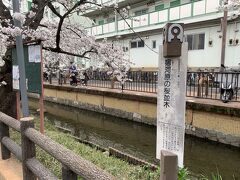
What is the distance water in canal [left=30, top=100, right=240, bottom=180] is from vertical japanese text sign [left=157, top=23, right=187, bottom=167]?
5740 mm

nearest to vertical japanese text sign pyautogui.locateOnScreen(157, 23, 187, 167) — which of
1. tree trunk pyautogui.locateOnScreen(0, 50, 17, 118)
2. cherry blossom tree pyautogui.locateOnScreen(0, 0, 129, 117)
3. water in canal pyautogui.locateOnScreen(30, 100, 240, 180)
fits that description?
cherry blossom tree pyautogui.locateOnScreen(0, 0, 129, 117)

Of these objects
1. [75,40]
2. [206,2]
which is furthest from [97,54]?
[206,2]

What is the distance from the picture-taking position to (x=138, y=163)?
5812mm

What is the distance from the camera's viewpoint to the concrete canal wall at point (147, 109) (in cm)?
891

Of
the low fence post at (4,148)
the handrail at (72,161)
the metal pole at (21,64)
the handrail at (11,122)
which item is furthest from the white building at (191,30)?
the handrail at (72,161)

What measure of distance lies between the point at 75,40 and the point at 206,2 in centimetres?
996

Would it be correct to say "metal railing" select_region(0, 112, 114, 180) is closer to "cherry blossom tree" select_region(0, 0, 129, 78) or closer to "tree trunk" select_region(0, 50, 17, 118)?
"tree trunk" select_region(0, 50, 17, 118)

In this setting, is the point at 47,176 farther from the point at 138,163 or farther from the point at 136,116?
the point at 136,116

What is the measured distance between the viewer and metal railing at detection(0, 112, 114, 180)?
2412 millimetres

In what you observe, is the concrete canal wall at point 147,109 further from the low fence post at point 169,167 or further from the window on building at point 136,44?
the window on building at point 136,44

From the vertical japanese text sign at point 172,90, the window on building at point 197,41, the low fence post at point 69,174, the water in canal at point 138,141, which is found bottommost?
the water in canal at point 138,141

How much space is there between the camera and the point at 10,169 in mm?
4535

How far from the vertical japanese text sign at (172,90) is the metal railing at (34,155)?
0.61 metres

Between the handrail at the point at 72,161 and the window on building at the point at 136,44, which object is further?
the window on building at the point at 136,44
